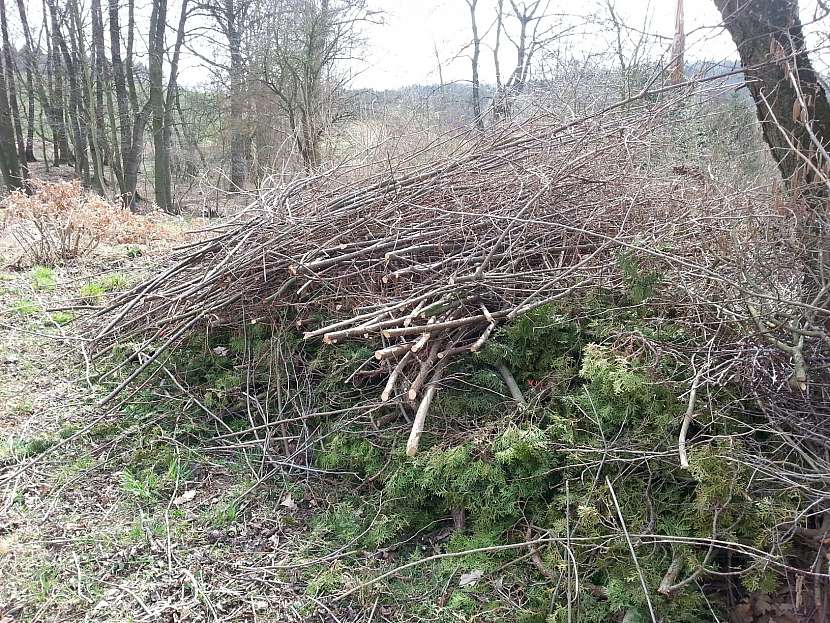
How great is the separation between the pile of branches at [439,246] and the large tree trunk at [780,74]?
21.2 inches

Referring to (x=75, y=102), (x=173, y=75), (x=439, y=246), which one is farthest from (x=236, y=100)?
(x=439, y=246)

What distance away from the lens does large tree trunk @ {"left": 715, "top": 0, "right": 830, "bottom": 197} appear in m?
3.11

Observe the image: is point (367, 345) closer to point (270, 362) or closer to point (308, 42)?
point (270, 362)

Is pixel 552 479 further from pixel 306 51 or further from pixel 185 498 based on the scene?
pixel 306 51

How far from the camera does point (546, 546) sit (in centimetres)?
264

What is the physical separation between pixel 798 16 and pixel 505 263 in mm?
2162

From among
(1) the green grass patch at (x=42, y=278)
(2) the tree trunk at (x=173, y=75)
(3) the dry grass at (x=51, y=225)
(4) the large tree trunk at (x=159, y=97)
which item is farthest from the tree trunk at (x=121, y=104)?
(1) the green grass patch at (x=42, y=278)

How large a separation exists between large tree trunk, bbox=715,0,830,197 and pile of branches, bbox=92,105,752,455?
0.54m

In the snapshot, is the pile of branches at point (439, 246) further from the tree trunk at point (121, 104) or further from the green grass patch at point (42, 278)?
the tree trunk at point (121, 104)

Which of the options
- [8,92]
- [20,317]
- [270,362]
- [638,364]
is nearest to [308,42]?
[8,92]

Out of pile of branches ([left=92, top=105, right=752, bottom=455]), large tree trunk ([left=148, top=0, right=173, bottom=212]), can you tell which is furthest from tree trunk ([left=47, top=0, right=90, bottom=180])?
pile of branches ([left=92, top=105, right=752, bottom=455])

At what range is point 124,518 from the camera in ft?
10.5

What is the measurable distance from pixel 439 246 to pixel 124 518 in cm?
251

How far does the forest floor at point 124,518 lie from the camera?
2.65m
